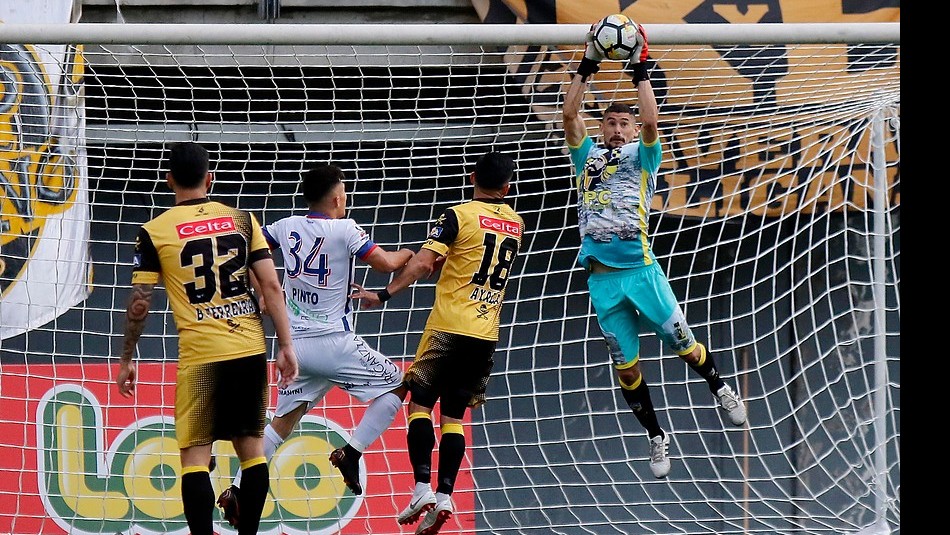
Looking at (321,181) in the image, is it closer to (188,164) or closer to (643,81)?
(188,164)

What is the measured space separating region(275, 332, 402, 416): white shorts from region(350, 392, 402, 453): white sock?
5cm

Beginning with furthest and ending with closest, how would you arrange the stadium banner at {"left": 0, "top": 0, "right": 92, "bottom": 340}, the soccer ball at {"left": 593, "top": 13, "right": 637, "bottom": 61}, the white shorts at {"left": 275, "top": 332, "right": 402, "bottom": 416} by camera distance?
the stadium banner at {"left": 0, "top": 0, "right": 92, "bottom": 340}, the white shorts at {"left": 275, "top": 332, "right": 402, "bottom": 416}, the soccer ball at {"left": 593, "top": 13, "right": 637, "bottom": 61}

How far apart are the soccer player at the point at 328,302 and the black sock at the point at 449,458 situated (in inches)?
14.2

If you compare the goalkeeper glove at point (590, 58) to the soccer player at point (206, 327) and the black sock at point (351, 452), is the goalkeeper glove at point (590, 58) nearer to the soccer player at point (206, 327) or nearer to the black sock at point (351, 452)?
the soccer player at point (206, 327)

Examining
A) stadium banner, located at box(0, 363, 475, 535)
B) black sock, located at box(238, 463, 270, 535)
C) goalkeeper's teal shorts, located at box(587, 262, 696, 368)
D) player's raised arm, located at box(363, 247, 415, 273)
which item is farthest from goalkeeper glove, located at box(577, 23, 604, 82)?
stadium banner, located at box(0, 363, 475, 535)

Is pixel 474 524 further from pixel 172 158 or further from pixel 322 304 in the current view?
pixel 172 158

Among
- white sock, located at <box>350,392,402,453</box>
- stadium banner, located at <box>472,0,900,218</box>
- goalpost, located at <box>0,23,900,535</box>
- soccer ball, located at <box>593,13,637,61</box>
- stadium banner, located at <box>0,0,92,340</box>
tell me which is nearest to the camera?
soccer ball, located at <box>593,13,637,61</box>

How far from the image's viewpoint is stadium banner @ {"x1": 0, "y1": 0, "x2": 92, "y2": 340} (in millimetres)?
6512

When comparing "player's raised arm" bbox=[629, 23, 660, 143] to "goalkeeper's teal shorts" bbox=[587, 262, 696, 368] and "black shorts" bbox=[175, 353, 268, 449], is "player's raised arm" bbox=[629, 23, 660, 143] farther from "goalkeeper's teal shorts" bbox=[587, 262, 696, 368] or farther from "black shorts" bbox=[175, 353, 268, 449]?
"black shorts" bbox=[175, 353, 268, 449]

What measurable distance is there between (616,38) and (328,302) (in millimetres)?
1853

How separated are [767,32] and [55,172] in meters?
4.19

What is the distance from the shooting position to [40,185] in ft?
22.0

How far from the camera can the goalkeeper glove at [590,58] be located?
17.3 feet
